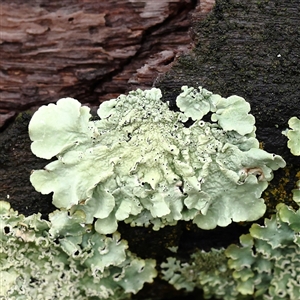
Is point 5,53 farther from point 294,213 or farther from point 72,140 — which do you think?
point 294,213

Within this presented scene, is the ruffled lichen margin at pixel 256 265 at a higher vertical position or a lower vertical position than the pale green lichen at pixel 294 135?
lower

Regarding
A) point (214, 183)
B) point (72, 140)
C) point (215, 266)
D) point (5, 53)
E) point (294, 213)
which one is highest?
point (5, 53)

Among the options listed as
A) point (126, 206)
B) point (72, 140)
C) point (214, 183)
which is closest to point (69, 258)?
point (126, 206)

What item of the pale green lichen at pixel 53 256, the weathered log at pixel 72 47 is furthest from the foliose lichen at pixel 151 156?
the weathered log at pixel 72 47

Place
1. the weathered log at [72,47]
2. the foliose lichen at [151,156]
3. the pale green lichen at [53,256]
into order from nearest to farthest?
the foliose lichen at [151,156]
the pale green lichen at [53,256]
the weathered log at [72,47]

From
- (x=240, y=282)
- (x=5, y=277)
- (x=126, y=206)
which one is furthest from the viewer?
(x=240, y=282)

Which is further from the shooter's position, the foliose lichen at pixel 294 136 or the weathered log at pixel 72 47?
the weathered log at pixel 72 47

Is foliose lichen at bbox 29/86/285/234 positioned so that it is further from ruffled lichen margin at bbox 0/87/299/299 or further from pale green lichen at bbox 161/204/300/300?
pale green lichen at bbox 161/204/300/300

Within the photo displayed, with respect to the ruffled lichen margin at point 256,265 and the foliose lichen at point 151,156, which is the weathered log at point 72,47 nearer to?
the foliose lichen at point 151,156
